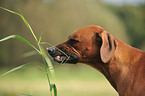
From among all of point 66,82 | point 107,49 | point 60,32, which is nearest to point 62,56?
point 107,49

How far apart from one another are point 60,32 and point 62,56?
5958 millimetres

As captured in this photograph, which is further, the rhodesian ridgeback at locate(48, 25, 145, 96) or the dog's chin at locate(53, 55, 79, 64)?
the dog's chin at locate(53, 55, 79, 64)

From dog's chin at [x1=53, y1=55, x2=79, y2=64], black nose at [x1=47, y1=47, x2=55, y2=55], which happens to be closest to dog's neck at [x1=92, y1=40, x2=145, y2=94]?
dog's chin at [x1=53, y1=55, x2=79, y2=64]

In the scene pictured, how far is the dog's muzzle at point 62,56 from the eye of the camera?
140 inches

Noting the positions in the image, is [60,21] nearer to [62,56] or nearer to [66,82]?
[66,82]

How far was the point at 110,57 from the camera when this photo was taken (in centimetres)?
338

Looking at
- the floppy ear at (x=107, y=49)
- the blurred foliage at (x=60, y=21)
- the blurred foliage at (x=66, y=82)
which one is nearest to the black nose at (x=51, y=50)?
the floppy ear at (x=107, y=49)

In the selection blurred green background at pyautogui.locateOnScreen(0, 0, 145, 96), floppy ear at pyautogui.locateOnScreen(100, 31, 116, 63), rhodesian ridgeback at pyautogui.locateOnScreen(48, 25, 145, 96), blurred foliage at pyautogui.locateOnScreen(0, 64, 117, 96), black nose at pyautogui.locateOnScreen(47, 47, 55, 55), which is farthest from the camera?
blurred green background at pyautogui.locateOnScreen(0, 0, 145, 96)

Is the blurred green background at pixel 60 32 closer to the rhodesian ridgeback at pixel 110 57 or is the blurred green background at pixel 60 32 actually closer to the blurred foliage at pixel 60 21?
the blurred foliage at pixel 60 21

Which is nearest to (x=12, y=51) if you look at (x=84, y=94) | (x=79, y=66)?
(x=79, y=66)

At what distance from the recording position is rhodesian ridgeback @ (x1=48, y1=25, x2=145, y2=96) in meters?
3.23

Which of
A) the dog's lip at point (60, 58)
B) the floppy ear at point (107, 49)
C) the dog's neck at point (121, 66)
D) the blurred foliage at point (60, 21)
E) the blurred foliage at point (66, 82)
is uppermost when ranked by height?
the floppy ear at point (107, 49)

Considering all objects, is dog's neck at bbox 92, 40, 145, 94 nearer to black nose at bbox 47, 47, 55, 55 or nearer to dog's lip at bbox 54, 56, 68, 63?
dog's lip at bbox 54, 56, 68, 63

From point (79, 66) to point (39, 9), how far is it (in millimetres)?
2634
